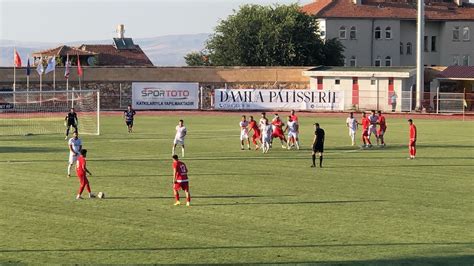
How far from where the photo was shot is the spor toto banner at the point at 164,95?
258ft

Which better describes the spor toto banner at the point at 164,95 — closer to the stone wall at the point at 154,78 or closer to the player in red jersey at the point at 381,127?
the stone wall at the point at 154,78

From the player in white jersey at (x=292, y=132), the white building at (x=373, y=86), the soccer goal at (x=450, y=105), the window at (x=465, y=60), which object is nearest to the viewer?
the player in white jersey at (x=292, y=132)

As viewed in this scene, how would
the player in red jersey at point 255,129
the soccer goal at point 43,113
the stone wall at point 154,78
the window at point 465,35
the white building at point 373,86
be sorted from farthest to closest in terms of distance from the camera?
the window at point 465,35 → the stone wall at point 154,78 → the white building at point 373,86 → the soccer goal at point 43,113 → the player in red jersey at point 255,129

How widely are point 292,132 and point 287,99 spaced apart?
1333 inches

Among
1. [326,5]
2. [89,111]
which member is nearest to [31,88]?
[89,111]

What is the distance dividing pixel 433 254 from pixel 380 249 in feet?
3.74

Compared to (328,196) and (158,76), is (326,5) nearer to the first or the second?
(158,76)

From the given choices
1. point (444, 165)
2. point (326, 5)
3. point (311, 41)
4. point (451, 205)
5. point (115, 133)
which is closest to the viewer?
point (451, 205)

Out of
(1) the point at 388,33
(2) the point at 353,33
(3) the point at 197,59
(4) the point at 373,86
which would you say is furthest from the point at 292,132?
(3) the point at 197,59

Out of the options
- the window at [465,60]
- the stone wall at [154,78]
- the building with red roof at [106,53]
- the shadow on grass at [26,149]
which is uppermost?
the building with red roof at [106,53]

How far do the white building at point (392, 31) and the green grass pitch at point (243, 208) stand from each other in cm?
6745

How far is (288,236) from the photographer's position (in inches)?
862

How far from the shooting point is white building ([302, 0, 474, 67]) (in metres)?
111

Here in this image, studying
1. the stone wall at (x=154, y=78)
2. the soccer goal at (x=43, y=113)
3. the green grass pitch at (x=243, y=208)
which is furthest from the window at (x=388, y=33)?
the green grass pitch at (x=243, y=208)
